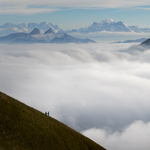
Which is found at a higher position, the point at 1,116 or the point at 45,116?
the point at 1,116

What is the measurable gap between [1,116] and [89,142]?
136ft

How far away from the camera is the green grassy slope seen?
56669 millimetres

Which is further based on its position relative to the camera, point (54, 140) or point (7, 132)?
point (54, 140)

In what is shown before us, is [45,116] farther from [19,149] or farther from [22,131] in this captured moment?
[19,149]

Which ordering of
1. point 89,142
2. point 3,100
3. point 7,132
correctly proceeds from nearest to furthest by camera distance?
point 7,132 → point 3,100 → point 89,142

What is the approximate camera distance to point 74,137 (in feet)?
247

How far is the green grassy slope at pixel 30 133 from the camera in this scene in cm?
5667

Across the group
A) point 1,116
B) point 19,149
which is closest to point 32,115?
point 1,116

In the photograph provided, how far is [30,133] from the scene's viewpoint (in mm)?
62000

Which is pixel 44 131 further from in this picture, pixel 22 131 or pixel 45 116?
pixel 45 116

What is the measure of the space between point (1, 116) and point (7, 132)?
839cm

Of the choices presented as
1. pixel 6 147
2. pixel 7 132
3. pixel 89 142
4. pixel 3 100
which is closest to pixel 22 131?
pixel 7 132

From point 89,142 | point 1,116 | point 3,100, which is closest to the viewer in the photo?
point 1,116

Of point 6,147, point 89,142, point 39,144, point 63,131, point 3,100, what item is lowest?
point 89,142
